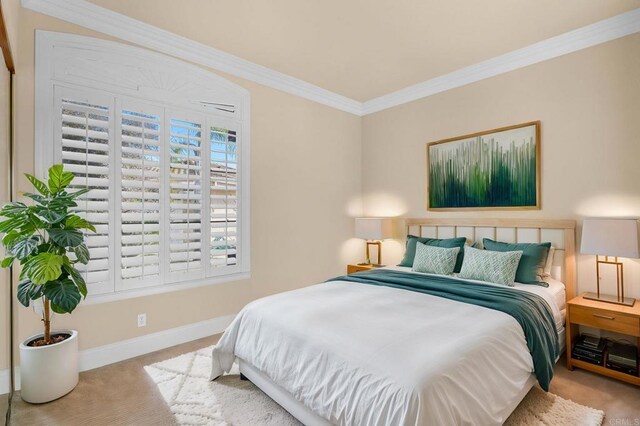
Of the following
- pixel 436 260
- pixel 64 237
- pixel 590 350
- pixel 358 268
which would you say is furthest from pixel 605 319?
pixel 64 237

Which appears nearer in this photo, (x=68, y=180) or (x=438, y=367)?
(x=438, y=367)

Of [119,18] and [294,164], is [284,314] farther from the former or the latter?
[119,18]

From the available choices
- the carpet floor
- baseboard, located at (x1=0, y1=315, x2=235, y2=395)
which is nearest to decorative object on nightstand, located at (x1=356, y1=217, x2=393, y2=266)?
baseboard, located at (x1=0, y1=315, x2=235, y2=395)

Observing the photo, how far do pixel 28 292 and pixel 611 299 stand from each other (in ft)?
13.8

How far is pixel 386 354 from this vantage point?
5.14 ft

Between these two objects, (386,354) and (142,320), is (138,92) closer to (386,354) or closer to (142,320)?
(142,320)

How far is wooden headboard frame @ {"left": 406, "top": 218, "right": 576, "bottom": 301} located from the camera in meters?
2.97

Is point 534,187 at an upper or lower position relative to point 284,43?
lower

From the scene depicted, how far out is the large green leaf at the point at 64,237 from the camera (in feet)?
6.96

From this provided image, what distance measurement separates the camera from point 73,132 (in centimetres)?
259

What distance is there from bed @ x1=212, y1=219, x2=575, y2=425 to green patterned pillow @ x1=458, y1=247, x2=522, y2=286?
158 millimetres

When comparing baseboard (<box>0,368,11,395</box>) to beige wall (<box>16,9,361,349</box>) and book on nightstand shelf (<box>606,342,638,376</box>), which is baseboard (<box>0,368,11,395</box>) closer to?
beige wall (<box>16,9,361,349</box>)

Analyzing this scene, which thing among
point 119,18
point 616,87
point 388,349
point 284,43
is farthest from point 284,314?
point 616,87

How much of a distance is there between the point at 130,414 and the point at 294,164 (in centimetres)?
289
